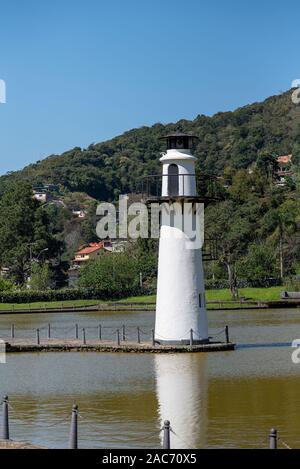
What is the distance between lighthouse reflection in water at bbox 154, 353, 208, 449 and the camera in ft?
82.0

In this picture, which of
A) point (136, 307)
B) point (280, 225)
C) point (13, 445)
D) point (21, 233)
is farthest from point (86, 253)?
point (13, 445)

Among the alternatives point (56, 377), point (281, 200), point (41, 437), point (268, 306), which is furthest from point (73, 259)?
point (41, 437)

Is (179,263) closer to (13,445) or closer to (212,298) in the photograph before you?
(13,445)

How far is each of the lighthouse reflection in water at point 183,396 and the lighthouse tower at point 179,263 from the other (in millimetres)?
1531

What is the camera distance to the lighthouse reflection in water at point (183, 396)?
82.0 ft

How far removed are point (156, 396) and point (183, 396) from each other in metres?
0.83

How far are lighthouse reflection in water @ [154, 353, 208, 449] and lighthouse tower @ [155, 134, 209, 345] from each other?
153 cm

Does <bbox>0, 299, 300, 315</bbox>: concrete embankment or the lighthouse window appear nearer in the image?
the lighthouse window

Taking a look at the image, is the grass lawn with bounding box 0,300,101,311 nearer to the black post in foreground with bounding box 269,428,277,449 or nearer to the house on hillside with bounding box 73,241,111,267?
the house on hillside with bounding box 73,241,111,267

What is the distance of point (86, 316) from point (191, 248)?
4351 centimetres

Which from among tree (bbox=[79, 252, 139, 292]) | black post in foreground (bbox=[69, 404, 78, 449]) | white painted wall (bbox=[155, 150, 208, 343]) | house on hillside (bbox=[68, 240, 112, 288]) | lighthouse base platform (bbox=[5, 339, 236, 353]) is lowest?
black post in foreground (bbox=[69, 404, 78, 449])

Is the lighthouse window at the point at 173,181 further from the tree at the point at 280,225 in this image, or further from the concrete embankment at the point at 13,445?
the tree at the point at 280,225

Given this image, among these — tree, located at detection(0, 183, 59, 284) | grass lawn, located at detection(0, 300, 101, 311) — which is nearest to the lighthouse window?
grass lawn, located at detection(0, 300, 101, 311)
